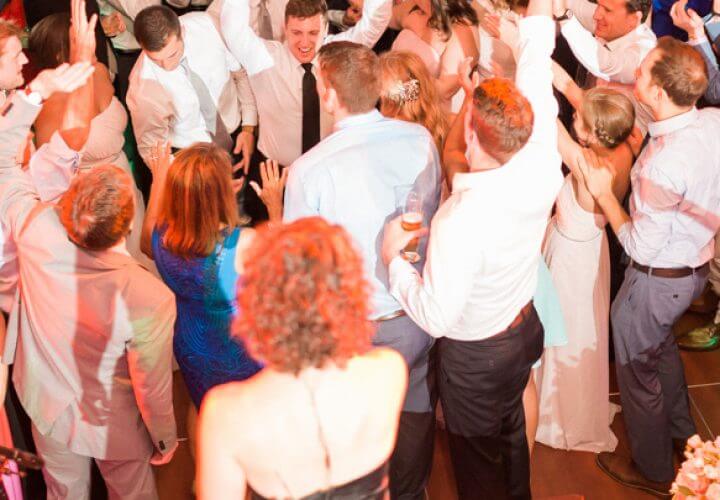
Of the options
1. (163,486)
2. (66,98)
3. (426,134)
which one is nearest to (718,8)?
(426,134)

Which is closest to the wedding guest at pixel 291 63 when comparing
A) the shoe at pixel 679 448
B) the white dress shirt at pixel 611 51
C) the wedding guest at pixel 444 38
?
the wedding guest at pixel 444 38

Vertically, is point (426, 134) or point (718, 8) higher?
point (718, 8)

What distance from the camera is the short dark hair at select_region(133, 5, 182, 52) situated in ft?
11.9

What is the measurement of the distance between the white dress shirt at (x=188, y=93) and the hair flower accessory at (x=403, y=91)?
128 cm

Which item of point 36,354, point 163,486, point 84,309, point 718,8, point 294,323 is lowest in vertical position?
point 163,486

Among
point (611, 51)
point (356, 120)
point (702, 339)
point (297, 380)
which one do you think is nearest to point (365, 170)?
point (356, 120)

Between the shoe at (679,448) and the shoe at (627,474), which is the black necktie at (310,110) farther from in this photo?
the shoe at (679,448)

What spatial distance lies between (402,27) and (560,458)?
231cm

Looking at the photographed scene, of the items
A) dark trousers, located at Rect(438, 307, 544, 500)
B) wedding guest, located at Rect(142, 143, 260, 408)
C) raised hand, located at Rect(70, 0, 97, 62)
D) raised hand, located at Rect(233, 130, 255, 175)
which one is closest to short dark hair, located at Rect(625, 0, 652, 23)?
dark trousers, located at Rect(438, 307, 544, 500)

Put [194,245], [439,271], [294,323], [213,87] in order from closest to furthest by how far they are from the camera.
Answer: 1. [294,323]
2. [439,271]
3. [194,245]
4. [213,87]

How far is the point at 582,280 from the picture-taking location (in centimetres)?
325

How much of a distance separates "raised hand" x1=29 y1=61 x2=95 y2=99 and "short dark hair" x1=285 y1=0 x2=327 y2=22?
1.10 m

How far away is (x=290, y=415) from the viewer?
1.79 metres

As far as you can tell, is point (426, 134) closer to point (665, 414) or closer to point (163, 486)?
point (665, 414)
